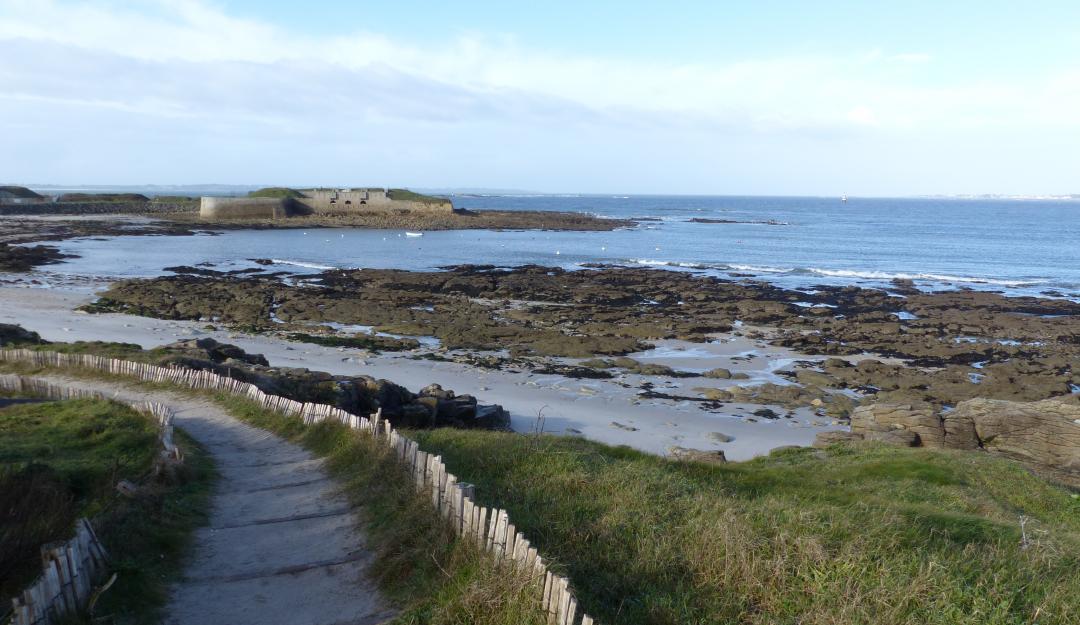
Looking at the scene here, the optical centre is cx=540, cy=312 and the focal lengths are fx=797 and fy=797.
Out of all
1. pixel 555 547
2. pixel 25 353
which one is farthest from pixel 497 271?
pixel 555 547

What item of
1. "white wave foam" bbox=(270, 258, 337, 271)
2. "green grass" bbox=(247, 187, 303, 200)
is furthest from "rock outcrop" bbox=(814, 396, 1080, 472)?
"green grass" bbox=(247, 187, 303, 200)

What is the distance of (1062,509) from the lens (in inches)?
453

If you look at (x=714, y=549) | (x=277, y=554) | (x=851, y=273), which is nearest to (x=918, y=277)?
(x=851, y=273)

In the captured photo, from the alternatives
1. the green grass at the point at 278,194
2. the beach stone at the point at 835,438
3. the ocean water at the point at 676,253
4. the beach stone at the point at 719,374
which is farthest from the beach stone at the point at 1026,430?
the green grass at the point at 278,194

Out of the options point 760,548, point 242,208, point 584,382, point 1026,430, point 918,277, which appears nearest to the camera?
point 760,548

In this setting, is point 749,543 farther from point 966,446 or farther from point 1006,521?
point 966,446

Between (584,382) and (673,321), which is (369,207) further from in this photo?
(584,382)

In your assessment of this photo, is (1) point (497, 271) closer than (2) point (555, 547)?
No

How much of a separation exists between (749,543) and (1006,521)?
15.3 ft

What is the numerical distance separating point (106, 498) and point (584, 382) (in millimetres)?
15585

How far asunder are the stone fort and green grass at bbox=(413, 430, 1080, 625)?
92.4m

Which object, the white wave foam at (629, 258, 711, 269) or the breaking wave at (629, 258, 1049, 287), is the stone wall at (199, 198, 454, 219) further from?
the breaking wave at (629, 258, 1049, 287)

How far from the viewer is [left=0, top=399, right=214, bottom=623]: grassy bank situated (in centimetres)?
695

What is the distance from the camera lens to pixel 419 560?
735 centimetres
